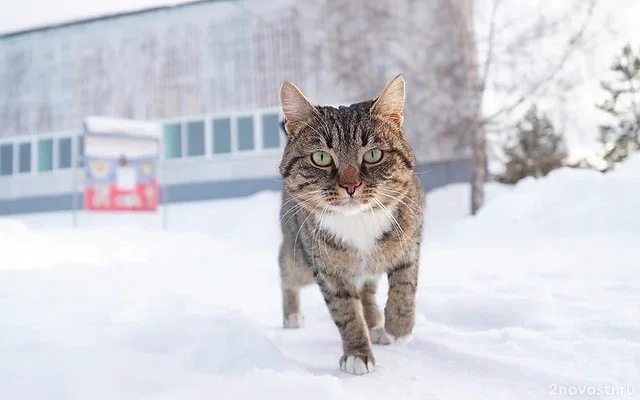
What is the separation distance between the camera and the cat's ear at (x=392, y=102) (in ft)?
6.62

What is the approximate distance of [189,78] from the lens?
12625 mm

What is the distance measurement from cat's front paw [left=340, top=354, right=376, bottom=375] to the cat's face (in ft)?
1.71

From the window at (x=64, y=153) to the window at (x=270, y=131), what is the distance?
5.70 meters

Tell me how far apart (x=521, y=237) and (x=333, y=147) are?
5342 millimetres

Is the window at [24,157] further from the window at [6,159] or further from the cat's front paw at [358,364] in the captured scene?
the cat's front paw at [358,364]

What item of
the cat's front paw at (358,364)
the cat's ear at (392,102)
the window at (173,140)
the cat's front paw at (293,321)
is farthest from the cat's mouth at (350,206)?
the window at (173,140)

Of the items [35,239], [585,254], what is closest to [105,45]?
[35,239]

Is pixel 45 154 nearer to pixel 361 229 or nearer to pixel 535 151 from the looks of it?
pixel 535 151

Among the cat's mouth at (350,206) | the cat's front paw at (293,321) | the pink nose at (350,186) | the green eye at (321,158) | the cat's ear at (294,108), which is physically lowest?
the cat's front paw at (293,321)

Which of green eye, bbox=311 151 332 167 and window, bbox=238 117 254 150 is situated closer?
green eye, bbox=311 151 332 167

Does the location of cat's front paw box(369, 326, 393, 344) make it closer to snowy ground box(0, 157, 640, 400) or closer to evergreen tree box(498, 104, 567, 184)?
snowy ground box(0, 157, 640, 400)

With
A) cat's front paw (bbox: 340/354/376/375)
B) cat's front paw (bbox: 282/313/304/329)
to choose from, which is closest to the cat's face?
cat's front paw (bbox: 340/354/376/375)

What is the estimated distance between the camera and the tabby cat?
183 centimetres

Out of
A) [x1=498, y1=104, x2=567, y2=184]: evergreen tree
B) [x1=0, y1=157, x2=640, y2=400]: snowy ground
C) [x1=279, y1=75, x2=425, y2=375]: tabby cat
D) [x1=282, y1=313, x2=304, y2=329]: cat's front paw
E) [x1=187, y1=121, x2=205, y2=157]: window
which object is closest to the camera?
[x1=0, y1=157, x2=640, y2=400]: snowy ground
